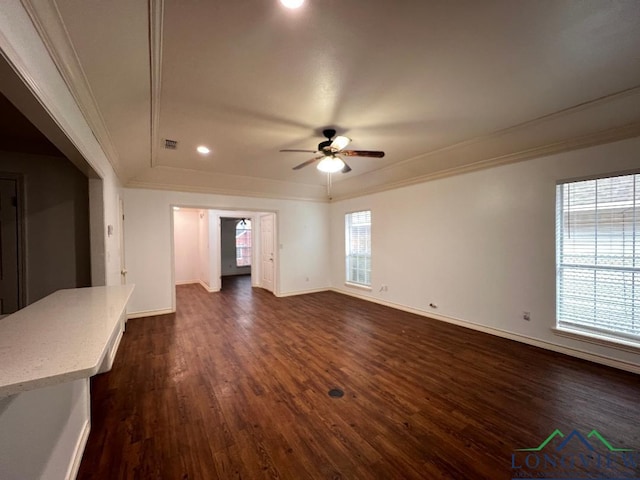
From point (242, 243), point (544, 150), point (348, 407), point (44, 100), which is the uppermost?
point (544, 150)

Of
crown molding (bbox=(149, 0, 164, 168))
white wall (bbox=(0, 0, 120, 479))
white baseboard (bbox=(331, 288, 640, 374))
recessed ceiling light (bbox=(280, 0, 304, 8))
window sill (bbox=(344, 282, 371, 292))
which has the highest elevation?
recessed ceiling light (bbox=(280, 0, 304, 8))

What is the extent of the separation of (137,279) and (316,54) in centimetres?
476

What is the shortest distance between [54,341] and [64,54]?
160cm

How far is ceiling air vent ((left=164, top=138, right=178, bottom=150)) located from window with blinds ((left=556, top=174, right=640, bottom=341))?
4851mm

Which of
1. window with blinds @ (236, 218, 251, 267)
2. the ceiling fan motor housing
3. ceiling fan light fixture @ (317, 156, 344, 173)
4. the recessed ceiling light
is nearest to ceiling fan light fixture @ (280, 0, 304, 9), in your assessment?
the recessed ceiling light

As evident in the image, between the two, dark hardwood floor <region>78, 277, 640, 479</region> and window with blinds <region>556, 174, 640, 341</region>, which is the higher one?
window with blinds <region>556, 174, 640, 341</region>

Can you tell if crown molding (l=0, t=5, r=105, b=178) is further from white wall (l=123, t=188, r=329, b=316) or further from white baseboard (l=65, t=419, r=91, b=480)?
white wall (l=123, t=188, r=329, b=316)

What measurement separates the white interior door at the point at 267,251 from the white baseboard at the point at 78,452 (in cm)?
471

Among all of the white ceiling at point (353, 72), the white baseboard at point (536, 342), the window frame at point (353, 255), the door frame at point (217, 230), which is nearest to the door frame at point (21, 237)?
the white ceiling at point (353, 72)

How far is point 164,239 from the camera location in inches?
193

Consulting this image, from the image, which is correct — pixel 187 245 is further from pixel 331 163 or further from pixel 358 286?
pixel 331 163

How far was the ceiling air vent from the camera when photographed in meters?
3.33

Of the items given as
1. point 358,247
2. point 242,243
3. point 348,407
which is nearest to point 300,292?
point 358,247

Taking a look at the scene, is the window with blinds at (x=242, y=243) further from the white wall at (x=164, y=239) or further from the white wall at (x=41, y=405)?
the white wall at (x=41, y=405)
